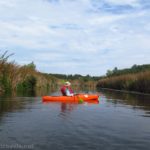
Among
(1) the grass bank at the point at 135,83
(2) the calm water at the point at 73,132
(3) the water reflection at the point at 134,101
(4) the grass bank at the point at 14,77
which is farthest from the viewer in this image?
(1) the grass bank at the point at 135,83

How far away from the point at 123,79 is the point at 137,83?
10238 mm

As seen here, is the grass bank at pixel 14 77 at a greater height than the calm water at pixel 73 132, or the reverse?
the grass bank at pixel 14 77

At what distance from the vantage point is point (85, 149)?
10.5 metres

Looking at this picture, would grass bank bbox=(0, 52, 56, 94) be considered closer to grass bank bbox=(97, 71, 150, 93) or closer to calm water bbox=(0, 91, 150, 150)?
grass bank bbox=(97, 71, 150, 93)

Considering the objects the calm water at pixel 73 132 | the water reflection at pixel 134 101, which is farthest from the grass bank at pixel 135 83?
the calm water at pixel 73 132

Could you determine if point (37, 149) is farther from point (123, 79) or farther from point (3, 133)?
point (123, 79)

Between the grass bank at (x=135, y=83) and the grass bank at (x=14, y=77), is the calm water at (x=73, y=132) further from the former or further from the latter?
the grass bank at (x=135, y=83)

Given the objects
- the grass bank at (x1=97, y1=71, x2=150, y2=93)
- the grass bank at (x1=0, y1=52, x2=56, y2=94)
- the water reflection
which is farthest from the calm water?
the grass bank at (x1=97, y1=71, x2=150, y2=93)

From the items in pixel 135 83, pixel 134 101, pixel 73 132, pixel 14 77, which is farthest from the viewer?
pixel 135 83

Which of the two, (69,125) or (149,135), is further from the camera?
(69,125)

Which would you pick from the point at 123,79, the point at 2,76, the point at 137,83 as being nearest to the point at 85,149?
the point at 2,76

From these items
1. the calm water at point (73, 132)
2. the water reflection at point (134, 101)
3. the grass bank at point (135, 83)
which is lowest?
the calm water at point (73, 132)

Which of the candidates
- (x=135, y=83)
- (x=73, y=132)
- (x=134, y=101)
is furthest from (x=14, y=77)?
(x=73, y=132)

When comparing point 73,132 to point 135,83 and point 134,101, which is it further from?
point 135,83
